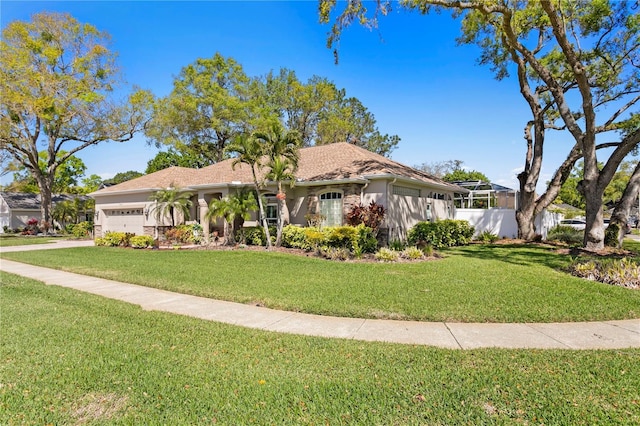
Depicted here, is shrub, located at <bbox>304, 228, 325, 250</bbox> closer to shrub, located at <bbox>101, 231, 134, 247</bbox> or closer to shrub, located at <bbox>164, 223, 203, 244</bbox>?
shrub, located at <bbox>164, 223, 203, 244</bbox>

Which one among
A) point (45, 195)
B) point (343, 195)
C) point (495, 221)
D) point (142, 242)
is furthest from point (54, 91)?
point (495, 221)

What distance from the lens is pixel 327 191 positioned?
52.7ft

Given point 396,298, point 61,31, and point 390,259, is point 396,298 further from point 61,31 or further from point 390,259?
point 61,31

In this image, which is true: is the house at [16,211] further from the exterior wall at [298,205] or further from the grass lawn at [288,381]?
the grass lawn at [288,381]

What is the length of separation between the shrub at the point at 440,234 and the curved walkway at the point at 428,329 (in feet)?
29.9

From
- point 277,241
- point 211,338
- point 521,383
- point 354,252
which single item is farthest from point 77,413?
point 277,241

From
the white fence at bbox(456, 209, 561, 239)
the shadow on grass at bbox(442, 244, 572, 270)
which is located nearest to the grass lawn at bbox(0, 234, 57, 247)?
the shadow on grass at bbox(442, 244, 572, 270)

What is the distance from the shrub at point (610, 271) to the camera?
8.09m

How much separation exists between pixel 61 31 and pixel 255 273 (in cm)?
2908

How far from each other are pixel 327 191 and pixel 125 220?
1526 centimetres

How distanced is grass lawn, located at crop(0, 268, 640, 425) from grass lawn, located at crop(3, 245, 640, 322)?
1649 millimetres

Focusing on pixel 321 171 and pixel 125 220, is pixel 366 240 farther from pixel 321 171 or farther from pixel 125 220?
pixel 125 220

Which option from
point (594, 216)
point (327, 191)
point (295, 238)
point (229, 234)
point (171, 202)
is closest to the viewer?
point (594, 216)

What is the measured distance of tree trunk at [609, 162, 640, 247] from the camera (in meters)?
14.9
